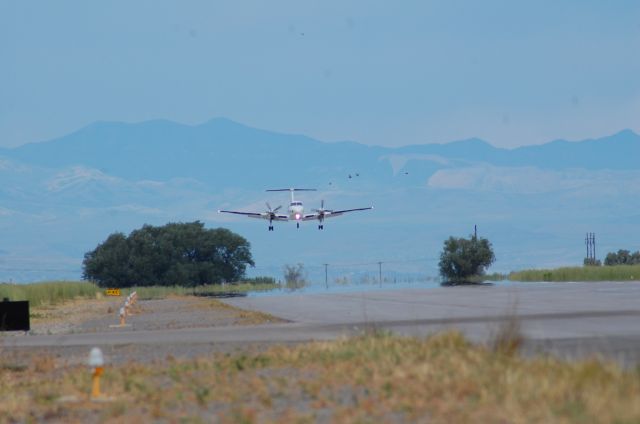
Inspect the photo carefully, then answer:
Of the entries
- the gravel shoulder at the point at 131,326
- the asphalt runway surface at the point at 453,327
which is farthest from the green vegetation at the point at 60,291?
the asphalt runway surface at the point at 453,327

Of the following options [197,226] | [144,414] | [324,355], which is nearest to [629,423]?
[144,414]

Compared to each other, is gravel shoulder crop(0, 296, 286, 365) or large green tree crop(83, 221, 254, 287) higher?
large green tree crop(83, 221, 254, 287)

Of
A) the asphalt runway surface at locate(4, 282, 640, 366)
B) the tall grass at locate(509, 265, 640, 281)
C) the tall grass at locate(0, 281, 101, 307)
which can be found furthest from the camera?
the tall grass at locate(509, 265, 640, 281)

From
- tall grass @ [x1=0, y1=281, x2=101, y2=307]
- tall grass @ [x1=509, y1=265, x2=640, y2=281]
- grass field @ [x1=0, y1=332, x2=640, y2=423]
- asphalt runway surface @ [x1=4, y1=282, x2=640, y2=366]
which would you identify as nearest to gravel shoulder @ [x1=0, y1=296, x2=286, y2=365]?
asphalt runway surface @ [x1=4, y1=282, x2=640, y2=366]

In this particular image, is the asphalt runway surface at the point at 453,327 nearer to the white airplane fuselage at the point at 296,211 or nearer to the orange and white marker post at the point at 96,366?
the orange and white marker post at the point at 96,366

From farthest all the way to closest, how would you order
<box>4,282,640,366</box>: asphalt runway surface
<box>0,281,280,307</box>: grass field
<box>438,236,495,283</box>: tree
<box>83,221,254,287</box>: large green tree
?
<box>83,221,254,287</box>: large green tree
<box>438,236,495,283</box>: tree
<box>0,281,280,307</box>: grass field
<box>4,282,640,366</box>: asphalt runway surface

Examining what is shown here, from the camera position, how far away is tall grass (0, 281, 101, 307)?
58.9m

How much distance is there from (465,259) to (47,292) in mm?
41906

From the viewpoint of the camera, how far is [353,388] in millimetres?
15148

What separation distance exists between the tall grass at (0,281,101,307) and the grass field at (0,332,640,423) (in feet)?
118

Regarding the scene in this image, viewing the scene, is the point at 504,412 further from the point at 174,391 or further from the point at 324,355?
the point at 324,355

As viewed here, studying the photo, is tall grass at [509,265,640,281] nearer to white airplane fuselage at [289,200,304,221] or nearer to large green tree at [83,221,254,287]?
white airplane fuselage at [289,200,304,221]

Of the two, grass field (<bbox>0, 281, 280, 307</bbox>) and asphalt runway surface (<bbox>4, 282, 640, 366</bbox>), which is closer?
asphalt runway surface (<bbox>4, 282, 640, 366</bbox>)

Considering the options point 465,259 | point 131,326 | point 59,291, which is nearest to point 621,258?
point 465,259
